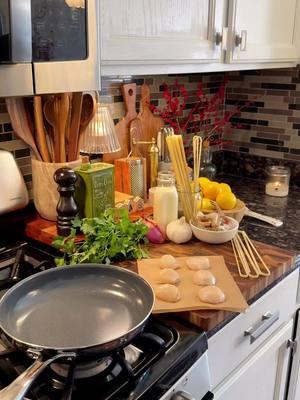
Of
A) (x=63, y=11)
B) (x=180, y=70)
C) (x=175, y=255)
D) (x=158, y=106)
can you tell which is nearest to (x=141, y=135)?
(x=158, y=106)

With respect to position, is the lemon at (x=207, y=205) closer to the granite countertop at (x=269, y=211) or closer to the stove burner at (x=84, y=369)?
the granite countertop at (x=269, y=211)

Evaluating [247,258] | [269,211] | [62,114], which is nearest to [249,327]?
[247,258]

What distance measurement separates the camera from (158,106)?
5.77ft

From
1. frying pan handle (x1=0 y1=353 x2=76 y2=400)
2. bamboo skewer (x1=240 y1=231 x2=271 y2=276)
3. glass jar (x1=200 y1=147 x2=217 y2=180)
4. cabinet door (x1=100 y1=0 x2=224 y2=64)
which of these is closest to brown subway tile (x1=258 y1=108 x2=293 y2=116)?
glass jar (x1=200 y1=147 x2=217 y2=180)

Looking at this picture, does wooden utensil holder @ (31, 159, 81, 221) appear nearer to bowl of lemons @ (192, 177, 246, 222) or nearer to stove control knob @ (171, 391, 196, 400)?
bowl of lemons @ (192, 177, 246, 222)

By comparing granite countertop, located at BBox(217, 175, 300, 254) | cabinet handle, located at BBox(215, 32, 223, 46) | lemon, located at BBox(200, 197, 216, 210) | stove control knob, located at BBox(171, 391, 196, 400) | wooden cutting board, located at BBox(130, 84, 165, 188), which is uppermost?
cabinet handle, located at BBox(215, 32, 223, 46)

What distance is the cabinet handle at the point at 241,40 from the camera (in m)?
1.43

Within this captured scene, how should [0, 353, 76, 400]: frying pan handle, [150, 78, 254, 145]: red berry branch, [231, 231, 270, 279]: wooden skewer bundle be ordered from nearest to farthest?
[0, 353, 76, 400]: frying pan handle < [231, 231, 270, 279]: wooden skewer bundle < [150, 78, 254, 145]: red berry branch

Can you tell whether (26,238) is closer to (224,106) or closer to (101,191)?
(101,191)

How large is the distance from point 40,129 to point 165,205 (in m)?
0.42

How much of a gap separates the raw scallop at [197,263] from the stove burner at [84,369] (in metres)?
0.36

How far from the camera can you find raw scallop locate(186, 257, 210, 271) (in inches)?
42.9

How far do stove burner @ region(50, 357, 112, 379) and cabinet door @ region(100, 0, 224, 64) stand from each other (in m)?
0.69

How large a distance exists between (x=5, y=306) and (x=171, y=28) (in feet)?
2.77
